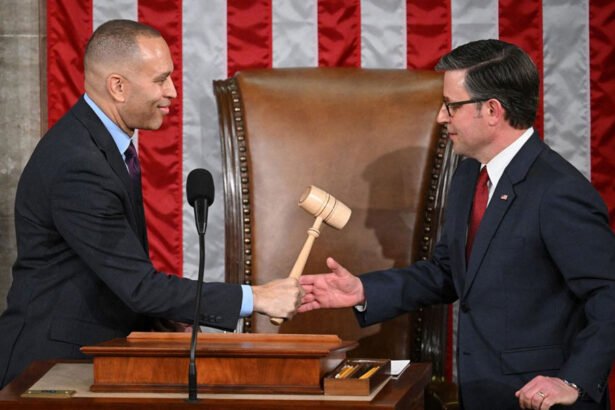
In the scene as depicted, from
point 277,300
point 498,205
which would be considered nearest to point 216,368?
point 277,300

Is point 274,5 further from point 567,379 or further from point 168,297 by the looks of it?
point 567,379

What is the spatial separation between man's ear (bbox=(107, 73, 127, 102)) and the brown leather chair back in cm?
90

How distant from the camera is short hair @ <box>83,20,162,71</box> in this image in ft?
11.4

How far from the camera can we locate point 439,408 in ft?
13.5

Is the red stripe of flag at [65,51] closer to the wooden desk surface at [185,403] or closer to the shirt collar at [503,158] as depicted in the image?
the shirt collar at [503,158]

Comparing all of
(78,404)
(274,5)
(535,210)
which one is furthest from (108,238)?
(274,5)

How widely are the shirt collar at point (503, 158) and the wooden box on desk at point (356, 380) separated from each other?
0.89 meters

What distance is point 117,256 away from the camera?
3.03 metres

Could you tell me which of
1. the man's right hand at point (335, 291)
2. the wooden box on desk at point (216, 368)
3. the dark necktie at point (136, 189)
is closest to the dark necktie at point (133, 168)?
the dark necktie at point (136, 189)

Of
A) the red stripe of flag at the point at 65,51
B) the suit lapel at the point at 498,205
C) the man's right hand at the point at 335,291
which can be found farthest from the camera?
the red stripe of flag at the point at 65,51

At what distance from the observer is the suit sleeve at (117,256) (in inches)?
119

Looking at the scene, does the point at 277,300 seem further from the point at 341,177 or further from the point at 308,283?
the point at 341,177

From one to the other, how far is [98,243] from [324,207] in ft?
2.52

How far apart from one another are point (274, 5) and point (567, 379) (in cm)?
227
